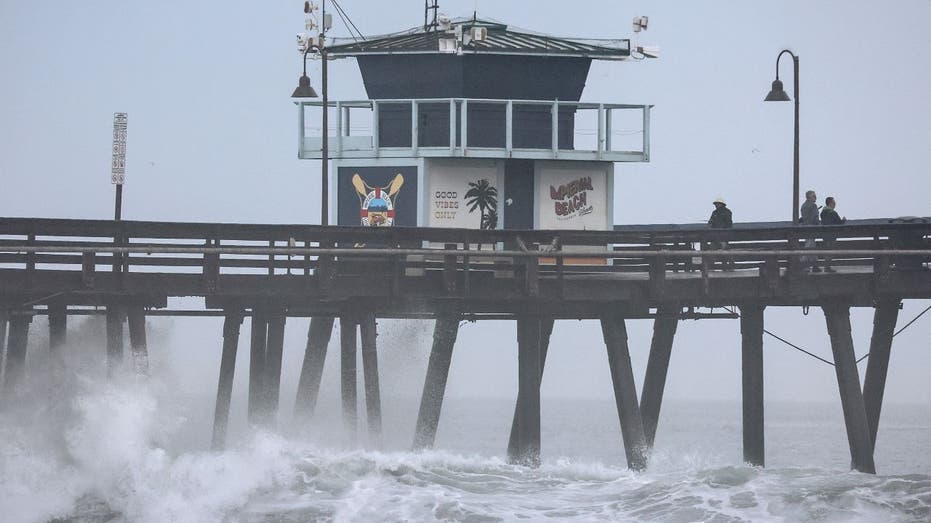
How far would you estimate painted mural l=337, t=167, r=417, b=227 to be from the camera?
33.2 meters

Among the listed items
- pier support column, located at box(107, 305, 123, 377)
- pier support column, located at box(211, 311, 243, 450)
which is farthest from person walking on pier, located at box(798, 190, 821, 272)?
pier support column, located at box(107, 305, 123, 377)

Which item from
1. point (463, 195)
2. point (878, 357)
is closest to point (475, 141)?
point (463, 195)

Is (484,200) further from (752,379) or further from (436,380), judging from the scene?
(752,379)

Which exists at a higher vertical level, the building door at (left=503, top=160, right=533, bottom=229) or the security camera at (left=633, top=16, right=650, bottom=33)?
the security camera at (left=633, top=16, right=650, bottom=33)

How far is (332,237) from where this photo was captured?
28234mm

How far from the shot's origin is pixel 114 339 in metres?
28.6

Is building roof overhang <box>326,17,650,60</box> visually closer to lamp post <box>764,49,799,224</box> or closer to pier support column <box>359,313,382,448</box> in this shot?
lamp post <box>764,49,799,224</box>

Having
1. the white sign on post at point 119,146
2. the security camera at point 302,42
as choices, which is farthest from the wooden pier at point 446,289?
the security camera at point 302,42

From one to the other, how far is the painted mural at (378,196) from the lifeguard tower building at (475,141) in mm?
19

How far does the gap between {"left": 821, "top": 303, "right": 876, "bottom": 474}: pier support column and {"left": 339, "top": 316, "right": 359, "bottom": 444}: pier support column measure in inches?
321

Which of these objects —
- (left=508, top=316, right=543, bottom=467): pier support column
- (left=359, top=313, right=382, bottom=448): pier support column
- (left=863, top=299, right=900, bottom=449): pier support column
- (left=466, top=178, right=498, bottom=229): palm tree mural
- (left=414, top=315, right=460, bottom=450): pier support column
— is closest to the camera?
(left=359, top=313, right=382, bottom=448): pier support column

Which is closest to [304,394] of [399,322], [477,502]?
[399,322]

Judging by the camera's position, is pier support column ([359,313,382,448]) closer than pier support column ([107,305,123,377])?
No

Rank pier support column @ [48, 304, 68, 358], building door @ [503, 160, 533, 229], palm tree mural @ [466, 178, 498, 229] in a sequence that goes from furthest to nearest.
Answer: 1. building door @ [503, 160, 533, 229]
2. palm tree mural @ [466, 178, 498, 229]
3. pier support column @ [48, 304, 68, 358]
